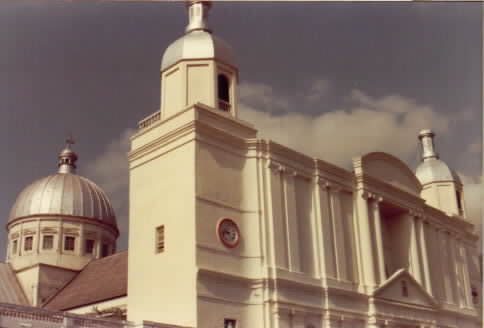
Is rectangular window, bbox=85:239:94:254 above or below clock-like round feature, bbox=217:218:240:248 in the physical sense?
above

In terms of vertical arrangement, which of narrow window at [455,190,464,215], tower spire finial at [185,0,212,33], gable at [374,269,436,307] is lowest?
gable at [374,269,436,307]

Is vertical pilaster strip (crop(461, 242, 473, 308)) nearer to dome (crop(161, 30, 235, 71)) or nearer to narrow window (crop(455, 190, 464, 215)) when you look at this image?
narrow window (crop(455, 190, 464, 215))

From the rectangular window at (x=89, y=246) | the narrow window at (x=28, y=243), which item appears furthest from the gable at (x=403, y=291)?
the narrow window at (x=28, y=243)

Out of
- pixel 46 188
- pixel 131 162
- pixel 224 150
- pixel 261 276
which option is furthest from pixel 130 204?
pixel 46 188

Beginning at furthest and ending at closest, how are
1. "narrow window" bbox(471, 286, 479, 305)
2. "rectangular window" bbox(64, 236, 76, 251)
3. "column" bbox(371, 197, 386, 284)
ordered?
"rectangular window" bbox(64, 236, 76, 251) → "narrow window" bbox(471, 286, 479, 305) → "column" bbox(371, 197, 386, 284)

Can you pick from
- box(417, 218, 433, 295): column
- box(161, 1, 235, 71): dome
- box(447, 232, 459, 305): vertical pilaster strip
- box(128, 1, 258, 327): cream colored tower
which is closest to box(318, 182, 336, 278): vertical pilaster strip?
box(128, 1, 258, 327): cream colored tower

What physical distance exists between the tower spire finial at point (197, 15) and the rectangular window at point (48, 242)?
21408 millimetres

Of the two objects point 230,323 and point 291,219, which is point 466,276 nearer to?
point 291,219

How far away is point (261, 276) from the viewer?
25.5 metres

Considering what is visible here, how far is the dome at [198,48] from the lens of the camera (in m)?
28.0

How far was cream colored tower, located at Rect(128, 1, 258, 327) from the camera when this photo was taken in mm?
24297

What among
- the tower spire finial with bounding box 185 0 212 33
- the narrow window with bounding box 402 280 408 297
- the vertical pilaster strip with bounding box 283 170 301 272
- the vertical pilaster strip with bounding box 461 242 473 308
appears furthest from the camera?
the vertical pilaster strip with bounding box 461 242 473 308

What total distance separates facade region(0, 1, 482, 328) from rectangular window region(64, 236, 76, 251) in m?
8.39

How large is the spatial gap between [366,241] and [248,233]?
6979 mm
